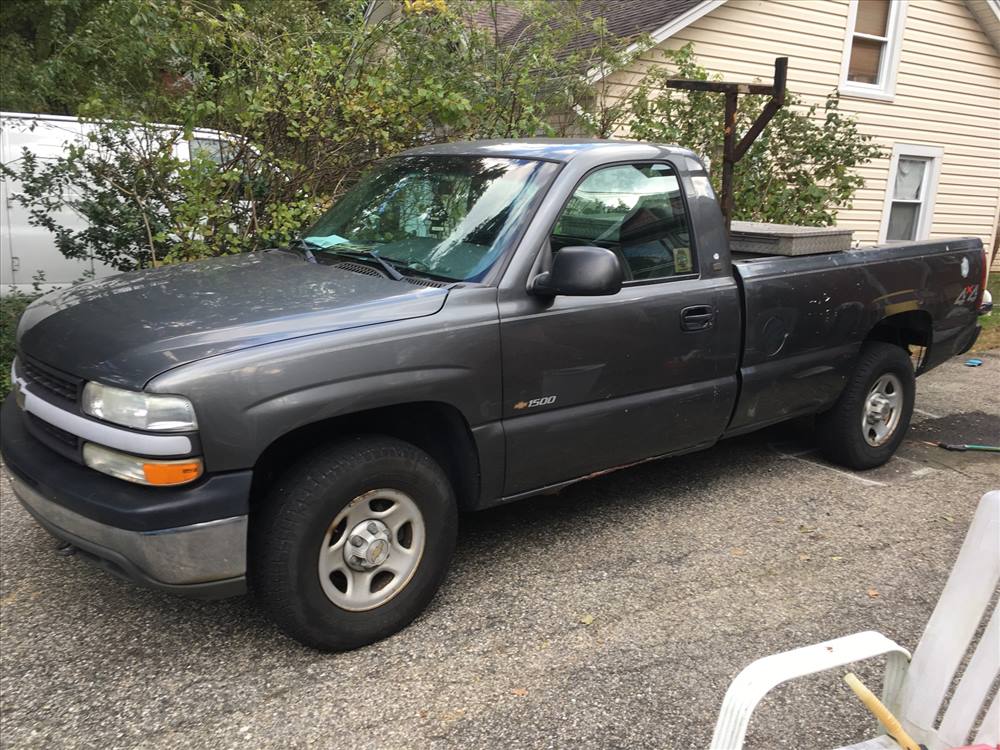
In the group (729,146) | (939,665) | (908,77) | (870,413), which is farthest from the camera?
(908,77)

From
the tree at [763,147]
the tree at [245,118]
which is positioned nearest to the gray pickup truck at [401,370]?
the tree at [245,118]

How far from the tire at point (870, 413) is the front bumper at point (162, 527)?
3.71 m

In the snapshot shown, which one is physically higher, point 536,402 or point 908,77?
point 908,77

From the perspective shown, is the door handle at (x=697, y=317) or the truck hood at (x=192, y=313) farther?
the door handle at (x=697, y=317)

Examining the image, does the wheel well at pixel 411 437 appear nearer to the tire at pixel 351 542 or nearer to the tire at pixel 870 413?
the tire at pixel 351 542

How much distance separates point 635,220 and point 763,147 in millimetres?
5326

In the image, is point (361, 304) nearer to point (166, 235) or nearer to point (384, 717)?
point (384, 717)

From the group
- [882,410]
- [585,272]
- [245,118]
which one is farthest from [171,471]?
[882,410]

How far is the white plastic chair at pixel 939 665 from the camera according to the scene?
6.65 ft

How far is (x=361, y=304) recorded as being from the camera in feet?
10.2

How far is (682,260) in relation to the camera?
13.2 feet

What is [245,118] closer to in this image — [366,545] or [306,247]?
[306,247]

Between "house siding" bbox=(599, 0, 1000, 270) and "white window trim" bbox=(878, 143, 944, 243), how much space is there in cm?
10

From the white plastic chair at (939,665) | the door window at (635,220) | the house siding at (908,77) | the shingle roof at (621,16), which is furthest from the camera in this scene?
the house siding at (908,77)
